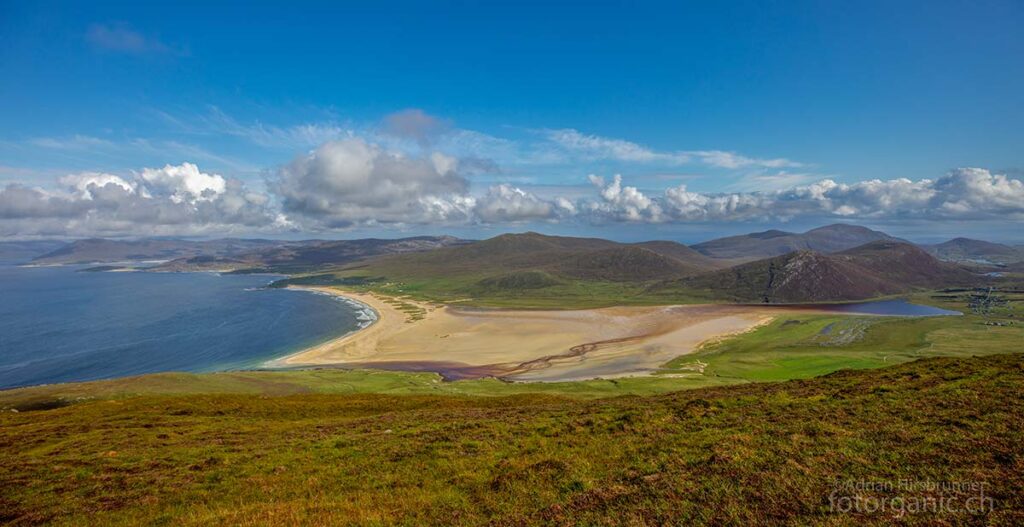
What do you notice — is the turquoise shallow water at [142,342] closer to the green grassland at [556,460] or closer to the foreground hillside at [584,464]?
the green grassland at [556,460]

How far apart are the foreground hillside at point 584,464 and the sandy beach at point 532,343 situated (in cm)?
6898

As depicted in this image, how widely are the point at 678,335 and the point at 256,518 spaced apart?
148698mm

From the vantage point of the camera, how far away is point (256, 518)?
14117 mm

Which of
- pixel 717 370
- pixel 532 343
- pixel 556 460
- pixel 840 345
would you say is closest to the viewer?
pixel 556 460

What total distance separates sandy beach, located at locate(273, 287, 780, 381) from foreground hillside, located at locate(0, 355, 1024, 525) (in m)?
69.0

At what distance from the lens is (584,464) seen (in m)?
17.2

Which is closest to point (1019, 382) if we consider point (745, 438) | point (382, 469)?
point (745, 438)

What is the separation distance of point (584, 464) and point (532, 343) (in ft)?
405

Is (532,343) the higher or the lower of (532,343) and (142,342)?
the higher

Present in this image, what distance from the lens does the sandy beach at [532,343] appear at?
10644 centimetres

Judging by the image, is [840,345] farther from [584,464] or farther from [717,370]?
[584,464]

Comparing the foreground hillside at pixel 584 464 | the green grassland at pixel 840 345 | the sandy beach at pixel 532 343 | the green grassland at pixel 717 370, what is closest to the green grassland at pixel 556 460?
the foreground hillside at pixel 584 464

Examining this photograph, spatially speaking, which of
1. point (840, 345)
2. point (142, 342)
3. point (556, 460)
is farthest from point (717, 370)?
point (142, 342)

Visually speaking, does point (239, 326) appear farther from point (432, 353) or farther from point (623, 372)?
point (623, 372)
